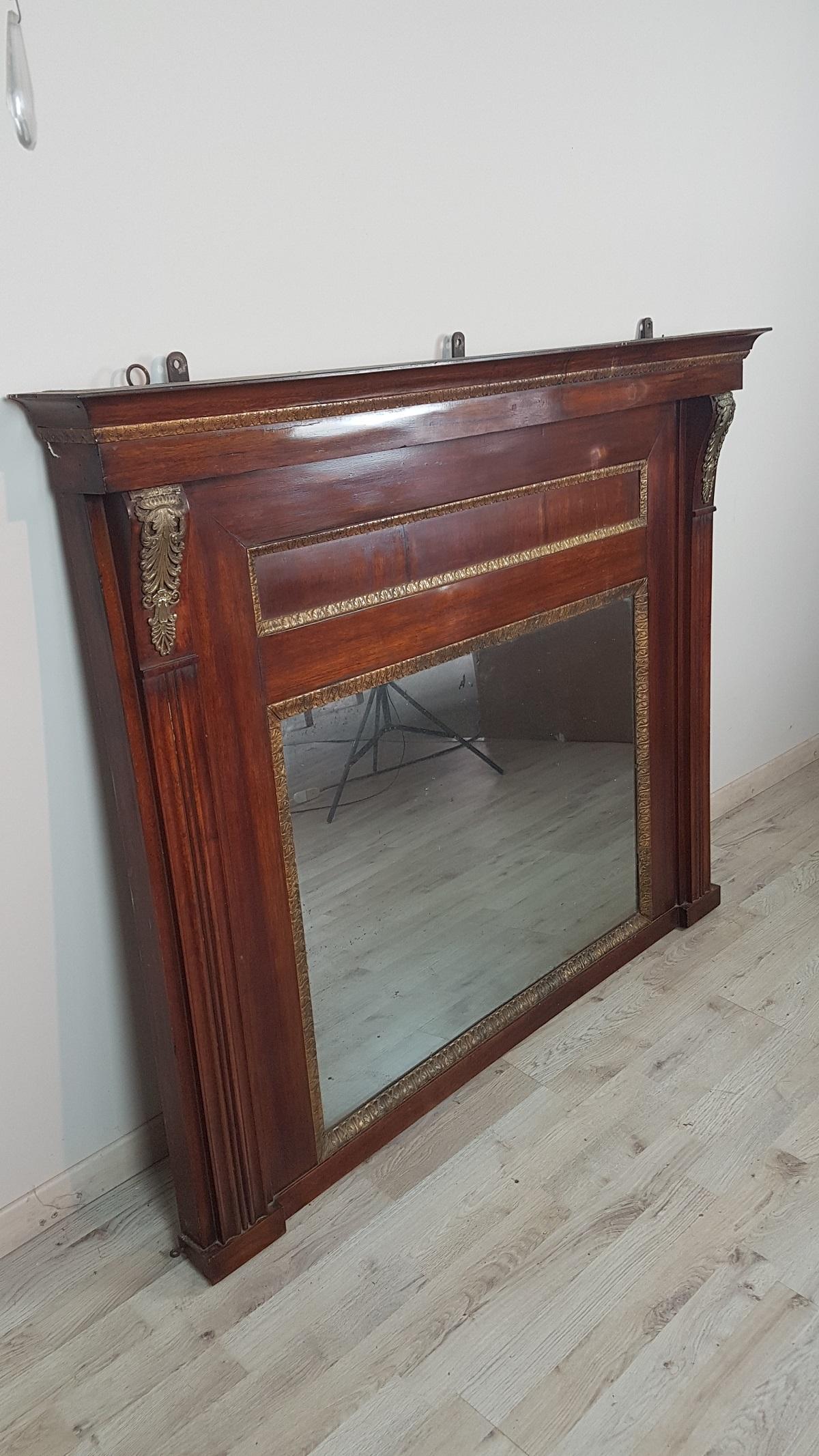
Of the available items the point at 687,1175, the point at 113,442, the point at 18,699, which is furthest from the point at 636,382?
the point at 687,1175

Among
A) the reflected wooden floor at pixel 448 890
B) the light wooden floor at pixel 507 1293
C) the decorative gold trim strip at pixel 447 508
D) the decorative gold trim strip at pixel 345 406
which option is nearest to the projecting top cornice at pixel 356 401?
the decorative gold trim strip at pixel 345 406

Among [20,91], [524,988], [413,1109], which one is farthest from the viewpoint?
[524,988]

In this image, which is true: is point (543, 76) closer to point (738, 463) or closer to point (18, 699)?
point (738, 463)

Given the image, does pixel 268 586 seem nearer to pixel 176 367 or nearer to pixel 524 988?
pixel 176 367

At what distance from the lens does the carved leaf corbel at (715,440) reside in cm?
215

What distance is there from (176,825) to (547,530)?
2.94ft

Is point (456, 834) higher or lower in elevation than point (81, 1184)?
higher

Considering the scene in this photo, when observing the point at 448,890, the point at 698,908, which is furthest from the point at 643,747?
the point at 448,890

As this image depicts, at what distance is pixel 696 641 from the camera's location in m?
2.35

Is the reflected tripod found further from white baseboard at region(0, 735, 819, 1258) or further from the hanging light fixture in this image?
the hanging light fixture

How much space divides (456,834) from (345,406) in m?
0.84

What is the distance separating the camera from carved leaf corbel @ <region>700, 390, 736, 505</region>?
215 cm

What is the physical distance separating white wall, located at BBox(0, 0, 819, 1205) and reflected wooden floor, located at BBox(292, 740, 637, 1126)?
0.35 metres

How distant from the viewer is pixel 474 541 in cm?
185
